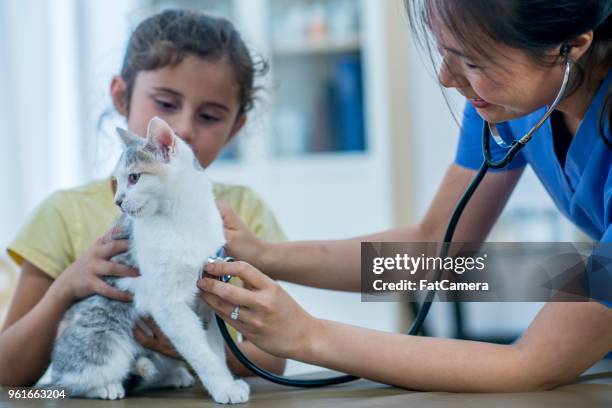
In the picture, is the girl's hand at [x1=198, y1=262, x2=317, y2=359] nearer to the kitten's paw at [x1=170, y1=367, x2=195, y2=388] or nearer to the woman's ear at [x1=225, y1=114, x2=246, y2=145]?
the kitten's paw at [x1=170, y1=367, x2=195, y2=388]

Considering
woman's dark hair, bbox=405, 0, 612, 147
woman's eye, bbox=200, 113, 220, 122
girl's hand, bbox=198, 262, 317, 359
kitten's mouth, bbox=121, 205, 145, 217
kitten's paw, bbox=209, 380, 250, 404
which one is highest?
woman's dark hair, bbox=405, 0, 612, 147

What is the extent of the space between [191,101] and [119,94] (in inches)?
7.3

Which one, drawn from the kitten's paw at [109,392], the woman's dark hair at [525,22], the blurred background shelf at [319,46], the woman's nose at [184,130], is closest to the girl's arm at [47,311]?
the kitten's paw at [109,392]

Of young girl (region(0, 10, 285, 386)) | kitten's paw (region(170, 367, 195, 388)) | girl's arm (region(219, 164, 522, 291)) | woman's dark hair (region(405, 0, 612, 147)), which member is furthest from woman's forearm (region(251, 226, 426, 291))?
woman's dark hair (region(405, 0, 612, 147))

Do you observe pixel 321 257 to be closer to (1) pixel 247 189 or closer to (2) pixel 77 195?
(1) pixel 247 189

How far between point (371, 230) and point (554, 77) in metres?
1.96

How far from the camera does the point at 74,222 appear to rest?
4.07ft

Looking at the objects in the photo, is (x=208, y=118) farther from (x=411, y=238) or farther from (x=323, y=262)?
(x=411, y=238)

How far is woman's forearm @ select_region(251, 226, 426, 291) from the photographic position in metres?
1.17

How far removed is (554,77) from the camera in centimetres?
84

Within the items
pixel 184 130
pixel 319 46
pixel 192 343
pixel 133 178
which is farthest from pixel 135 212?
pixel 319 46

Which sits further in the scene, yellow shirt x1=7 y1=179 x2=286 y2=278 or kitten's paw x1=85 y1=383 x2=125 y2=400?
yellow shirt x1=7 y1=179 x2=286 y2=278

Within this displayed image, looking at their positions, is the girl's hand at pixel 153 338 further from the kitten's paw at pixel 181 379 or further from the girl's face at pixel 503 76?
the girl's face at pixel 503 76

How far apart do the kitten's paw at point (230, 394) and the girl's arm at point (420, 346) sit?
0.07 meters
